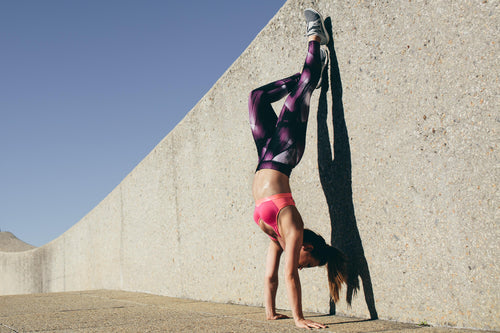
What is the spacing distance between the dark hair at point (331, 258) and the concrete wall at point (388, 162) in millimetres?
99

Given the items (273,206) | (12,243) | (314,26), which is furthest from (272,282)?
(12,243)

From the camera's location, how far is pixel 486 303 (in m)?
2.52

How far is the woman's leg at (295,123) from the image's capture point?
3.51 m

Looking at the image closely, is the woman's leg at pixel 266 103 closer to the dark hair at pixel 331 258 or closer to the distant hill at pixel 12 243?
the dark hair at pixel 331 258

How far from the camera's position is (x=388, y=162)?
10.3 feet

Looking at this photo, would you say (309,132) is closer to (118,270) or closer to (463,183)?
(463,183)

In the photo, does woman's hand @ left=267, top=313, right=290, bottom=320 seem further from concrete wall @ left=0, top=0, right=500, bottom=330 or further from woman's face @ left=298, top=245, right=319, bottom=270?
woman's face @ left=298, top=245, right=319, bottom=270

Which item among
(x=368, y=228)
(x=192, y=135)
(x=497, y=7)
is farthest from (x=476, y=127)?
(x=192, y=135)

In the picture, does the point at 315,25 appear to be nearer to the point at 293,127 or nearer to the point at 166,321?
the point at 293,127

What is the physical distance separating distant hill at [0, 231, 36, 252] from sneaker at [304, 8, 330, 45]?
2478 centimetres

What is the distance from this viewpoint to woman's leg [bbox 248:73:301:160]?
13.0 ft

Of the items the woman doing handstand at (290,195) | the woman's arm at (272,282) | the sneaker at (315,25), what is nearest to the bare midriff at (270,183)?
the woman doing handstand at (290,195)

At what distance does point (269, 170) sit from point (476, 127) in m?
1.43

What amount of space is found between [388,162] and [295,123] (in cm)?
80
